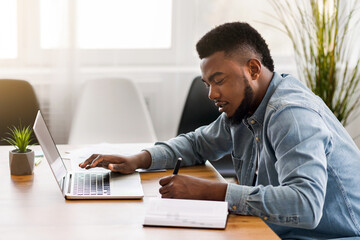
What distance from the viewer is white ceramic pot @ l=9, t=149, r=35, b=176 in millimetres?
1976

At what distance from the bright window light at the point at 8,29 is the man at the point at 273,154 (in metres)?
1.71

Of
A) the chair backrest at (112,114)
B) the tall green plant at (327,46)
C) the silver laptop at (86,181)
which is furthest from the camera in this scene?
→ the tall green plant at (327,46)

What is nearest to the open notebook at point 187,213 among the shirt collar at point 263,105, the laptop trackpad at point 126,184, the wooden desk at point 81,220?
the wooden desk at point 81,220

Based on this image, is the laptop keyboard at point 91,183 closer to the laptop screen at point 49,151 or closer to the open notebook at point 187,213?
the laptop screen at point 49,151

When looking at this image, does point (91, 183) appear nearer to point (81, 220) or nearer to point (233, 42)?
point (81, 220)

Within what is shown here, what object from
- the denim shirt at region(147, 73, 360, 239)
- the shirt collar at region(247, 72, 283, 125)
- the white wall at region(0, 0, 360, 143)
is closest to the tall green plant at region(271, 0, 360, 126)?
the white wall at region(0, 0, 360, 143)

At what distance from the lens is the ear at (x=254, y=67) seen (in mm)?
1794

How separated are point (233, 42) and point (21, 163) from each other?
0.86 m

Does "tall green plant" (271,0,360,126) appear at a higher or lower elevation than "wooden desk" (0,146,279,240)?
higher

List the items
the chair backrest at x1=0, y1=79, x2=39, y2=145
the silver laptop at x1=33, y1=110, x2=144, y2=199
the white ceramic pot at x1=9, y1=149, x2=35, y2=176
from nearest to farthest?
the silver laptop at x1=33, y1=110, x2=144, y2=199, the white ceramic pot at x1=9, y1=149, x2=35, y2=176, the chair backrest at x1=0, y1=79, x2=39, y2=145

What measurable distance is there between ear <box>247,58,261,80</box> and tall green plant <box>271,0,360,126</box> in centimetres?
181

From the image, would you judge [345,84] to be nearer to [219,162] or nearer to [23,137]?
[219,162]

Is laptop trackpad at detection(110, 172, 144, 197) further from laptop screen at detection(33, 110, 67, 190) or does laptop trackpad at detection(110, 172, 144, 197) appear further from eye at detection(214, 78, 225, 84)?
eye at detection(214, 78, 225, 84)

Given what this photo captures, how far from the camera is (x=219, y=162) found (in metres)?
3.18
